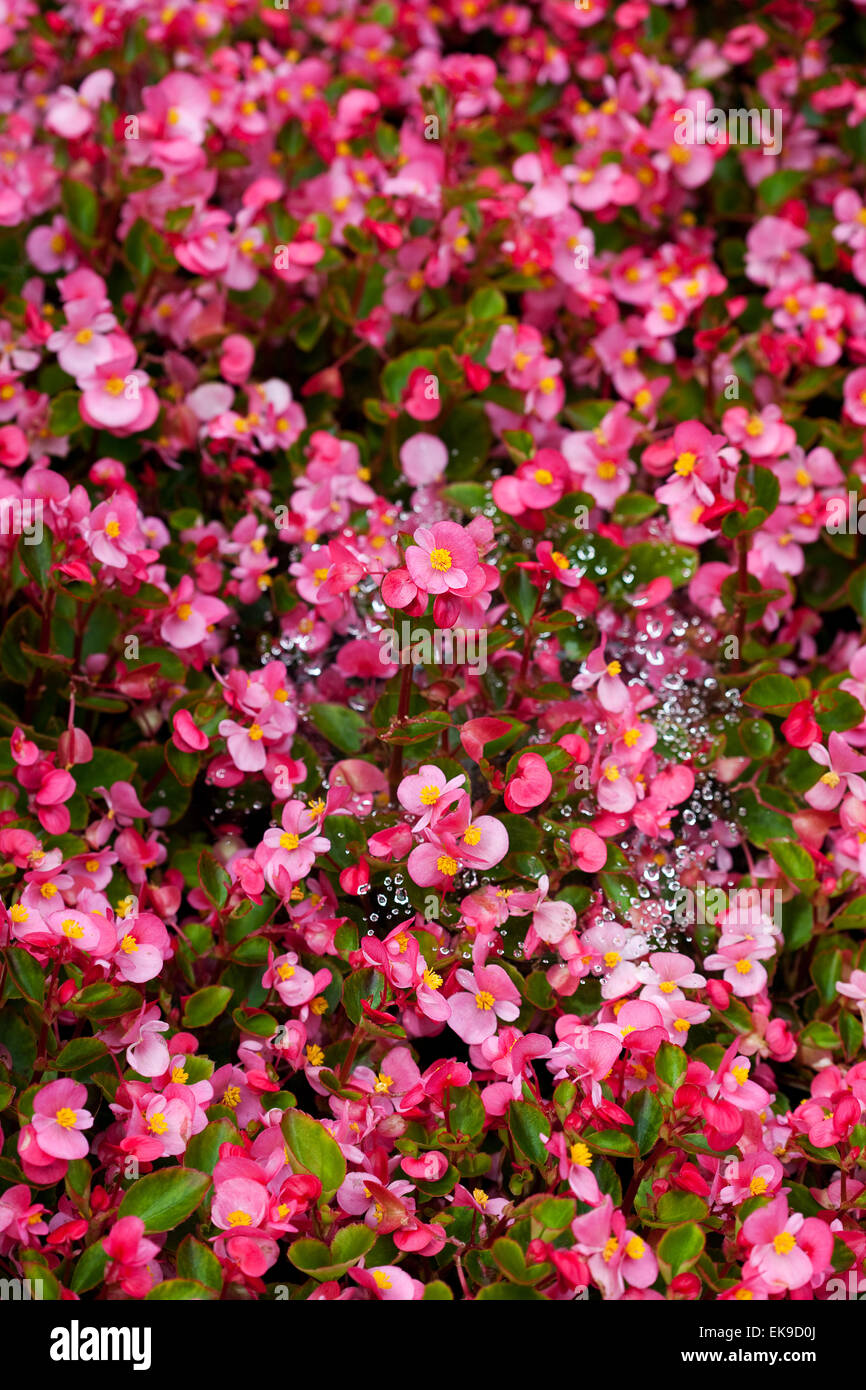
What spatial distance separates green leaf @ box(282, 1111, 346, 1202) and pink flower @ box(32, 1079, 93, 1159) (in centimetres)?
14

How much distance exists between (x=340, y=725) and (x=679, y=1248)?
0.47 m

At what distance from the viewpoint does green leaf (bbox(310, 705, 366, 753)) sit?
0.98 metres

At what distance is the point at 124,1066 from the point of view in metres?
0.84

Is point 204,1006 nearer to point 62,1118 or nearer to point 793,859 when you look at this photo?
point 62,1118

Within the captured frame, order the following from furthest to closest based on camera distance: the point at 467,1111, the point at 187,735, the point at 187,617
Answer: the point at 187,617 < the point at 187,735 < the point at 467,1111

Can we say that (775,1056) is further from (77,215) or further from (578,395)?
(77,215)

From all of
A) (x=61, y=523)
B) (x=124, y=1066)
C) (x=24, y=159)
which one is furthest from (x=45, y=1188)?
(x=24, y=159)

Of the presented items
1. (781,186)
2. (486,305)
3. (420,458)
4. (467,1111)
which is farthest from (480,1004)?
(781,186)

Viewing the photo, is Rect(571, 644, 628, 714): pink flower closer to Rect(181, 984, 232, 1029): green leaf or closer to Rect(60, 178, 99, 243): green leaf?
Rect(181, 984, 232, 1029): green leaf

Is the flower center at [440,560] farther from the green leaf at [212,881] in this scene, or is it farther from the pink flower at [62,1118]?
the pink flower at [62,1118]

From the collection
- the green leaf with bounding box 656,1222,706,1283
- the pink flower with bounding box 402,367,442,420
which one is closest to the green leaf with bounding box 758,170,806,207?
the pink flower with bounding box 402,367,442,420

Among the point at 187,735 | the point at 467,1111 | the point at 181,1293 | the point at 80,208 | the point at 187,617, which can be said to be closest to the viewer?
the point at 181,1293

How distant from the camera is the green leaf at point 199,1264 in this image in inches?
27.8

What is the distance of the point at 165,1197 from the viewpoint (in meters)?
0.73
